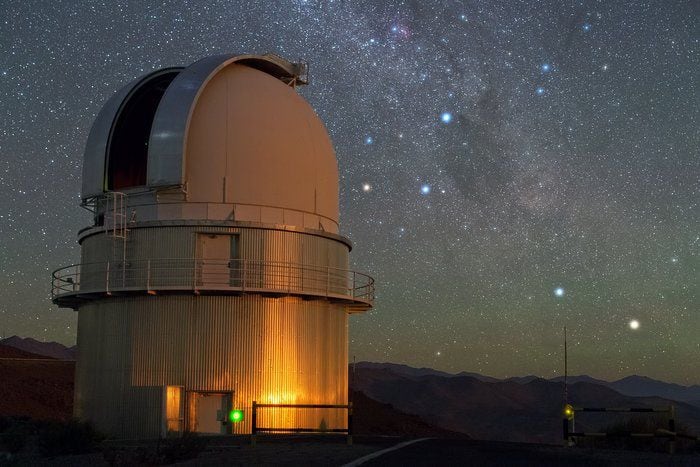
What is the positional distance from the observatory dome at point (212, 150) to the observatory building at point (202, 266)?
3 centimetres

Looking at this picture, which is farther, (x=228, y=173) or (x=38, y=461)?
(x=228, y=173)

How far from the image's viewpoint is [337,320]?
24.2 meters

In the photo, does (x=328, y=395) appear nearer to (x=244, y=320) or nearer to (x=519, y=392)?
Result: (x=244, y=320)

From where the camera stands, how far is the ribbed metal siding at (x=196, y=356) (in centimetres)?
2156

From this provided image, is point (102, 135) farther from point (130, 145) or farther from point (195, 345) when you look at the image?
point (195, 345)

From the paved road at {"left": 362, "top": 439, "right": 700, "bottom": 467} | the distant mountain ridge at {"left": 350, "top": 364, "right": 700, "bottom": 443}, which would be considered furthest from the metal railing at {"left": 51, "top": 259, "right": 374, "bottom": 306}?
the distant mountain ridge at {"left": 350, "top": 364, "right": 700, "bottom": 443}

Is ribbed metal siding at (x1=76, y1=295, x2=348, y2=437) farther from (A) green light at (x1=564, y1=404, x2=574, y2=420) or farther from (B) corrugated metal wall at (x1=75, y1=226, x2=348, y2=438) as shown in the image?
(A) green light at (x1=564, y1=404, x2=574, y2=420)

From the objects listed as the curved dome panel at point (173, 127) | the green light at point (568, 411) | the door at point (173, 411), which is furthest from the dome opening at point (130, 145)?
the green light at point (568, 411)

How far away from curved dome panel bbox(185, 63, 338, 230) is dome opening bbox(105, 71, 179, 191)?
1.56 m

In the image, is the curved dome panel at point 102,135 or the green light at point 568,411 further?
the curved dome panel at point 102,135

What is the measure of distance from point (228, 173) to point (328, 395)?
6424 mm

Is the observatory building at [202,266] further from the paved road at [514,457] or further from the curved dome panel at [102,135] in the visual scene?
the paved road at [514,457]

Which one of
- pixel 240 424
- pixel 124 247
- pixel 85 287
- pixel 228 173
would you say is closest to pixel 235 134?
pixel 228 173

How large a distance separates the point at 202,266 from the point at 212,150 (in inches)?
114
